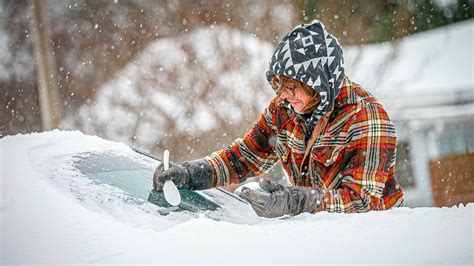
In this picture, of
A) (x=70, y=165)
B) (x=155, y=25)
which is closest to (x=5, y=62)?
(x=155, y=25)

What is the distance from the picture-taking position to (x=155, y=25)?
8062 millimetres

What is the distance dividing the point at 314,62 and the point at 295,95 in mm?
153

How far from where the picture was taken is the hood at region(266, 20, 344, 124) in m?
2.01

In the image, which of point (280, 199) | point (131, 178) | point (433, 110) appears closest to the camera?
point (280, 199)

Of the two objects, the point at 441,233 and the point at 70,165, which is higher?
the point at 70,165

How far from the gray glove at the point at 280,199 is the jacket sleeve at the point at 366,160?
11 centimetres

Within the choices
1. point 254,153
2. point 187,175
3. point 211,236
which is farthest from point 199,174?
point 211,236

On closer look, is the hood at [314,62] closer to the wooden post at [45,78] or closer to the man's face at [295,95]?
the man's face at [295,95]

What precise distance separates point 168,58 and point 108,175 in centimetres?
597

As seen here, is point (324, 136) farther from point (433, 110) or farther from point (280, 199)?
point (433, 110)

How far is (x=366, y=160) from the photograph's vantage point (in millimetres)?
1969

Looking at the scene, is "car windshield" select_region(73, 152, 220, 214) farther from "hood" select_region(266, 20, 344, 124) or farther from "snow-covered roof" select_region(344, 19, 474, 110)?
"snow-covered roof" select_region(344, 19, 474, 110)

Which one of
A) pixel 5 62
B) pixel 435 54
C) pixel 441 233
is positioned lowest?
pixel 441 233

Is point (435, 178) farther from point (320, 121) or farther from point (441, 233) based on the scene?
point (441, 233)
